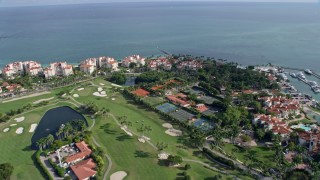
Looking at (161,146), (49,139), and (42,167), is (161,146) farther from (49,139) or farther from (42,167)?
(49,139)

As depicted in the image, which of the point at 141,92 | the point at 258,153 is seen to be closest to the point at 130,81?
the point at 141,92

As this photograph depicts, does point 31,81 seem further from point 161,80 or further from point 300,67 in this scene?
point 300,67

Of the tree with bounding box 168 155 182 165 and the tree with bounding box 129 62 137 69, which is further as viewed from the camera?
the tree with bounding box 129 62 137 69

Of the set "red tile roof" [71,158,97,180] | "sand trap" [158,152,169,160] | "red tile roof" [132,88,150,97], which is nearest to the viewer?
"red tile roof" [71,158,97,180]

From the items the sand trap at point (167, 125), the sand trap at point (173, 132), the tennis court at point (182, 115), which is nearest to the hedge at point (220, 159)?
the sand trap at point (173, 132)

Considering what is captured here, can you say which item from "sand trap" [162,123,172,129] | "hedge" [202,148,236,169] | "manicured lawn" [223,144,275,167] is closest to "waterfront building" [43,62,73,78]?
"sand trap" [162,123,172,129]

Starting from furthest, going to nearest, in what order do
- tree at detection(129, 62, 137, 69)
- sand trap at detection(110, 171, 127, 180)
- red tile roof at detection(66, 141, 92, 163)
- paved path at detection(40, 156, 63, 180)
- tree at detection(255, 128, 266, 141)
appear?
tree at detection(129, 62, 137, 69), tree at detection(255, 128, 266, 141), red tile roof at detection(66, 141, 92, 163), paved path at detection(40, 156, 63, 180), sand trap at detection(110, 171, 127, 180)

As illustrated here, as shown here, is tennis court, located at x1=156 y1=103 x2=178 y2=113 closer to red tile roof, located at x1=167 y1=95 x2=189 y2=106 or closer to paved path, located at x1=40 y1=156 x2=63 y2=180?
red tile roof, located at x1=167 y1=95 x2=189 y2=106
